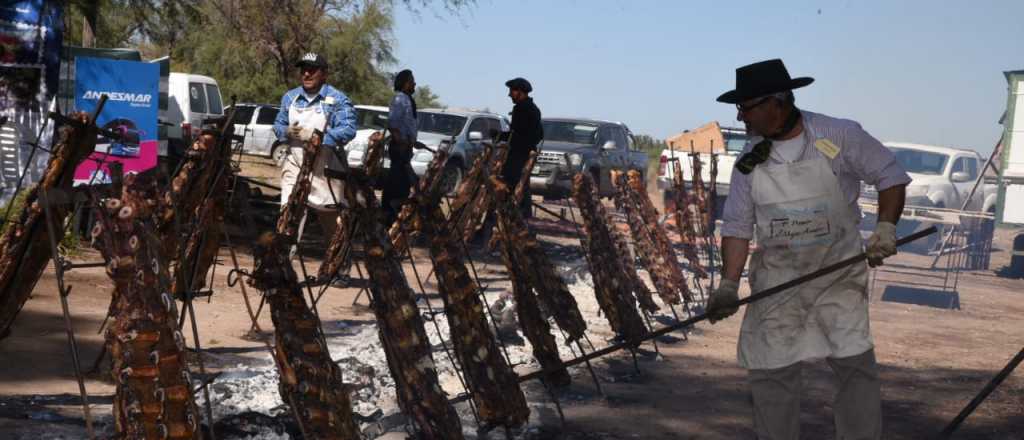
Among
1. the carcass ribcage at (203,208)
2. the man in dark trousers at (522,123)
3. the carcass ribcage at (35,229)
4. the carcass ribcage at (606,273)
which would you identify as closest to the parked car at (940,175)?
the man in dark trousers at (522,123)

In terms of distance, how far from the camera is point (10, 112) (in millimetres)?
12117

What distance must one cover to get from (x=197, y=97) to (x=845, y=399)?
21356 millimetres

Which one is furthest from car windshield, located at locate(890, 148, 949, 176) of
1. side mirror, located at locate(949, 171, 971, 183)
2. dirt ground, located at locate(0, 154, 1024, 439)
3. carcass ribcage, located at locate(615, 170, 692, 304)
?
carcass ribcage, located at locate(615, 170, 692, 304)

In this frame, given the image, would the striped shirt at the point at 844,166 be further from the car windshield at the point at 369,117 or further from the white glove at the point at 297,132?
the car windshield at the point at 369,117

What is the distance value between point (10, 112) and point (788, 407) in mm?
9781

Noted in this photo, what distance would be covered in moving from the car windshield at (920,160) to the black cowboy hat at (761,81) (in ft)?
64.3

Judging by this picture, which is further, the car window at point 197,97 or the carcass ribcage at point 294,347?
the car window at point 197,97

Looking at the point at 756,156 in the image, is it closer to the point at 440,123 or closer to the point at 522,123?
the point at 522,123

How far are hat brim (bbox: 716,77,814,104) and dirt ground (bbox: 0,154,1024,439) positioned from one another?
2062 millimetres

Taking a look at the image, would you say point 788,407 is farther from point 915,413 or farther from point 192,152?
point 192,152

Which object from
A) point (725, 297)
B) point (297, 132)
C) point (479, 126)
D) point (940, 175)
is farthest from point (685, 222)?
point (940, 175)

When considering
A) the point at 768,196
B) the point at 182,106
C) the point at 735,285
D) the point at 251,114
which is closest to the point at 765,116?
the point at 768,196

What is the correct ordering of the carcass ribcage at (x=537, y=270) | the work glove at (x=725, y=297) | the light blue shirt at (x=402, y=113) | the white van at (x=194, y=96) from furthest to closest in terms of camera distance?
the white van at (x=194, y=96), the light blue shirt at (x=402, y=113), the carcass ribcage at (x=537, y=270), the work glove at (x=725, y=297)

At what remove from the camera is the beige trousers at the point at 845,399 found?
4.77 meters
